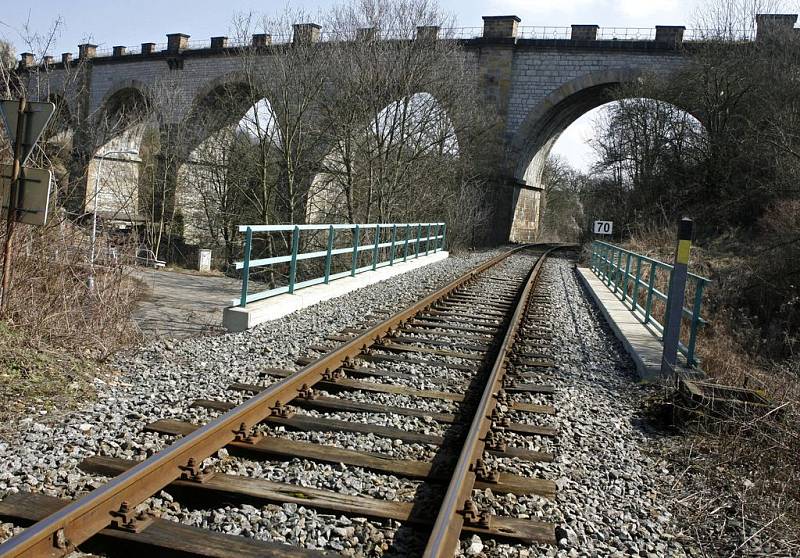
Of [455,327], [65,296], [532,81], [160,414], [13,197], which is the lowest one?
[160,414]

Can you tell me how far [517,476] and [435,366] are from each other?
2.71 metres

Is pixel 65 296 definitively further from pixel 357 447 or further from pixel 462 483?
pixel 462 483

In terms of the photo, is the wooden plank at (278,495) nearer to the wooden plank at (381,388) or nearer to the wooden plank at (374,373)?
the wooden plank at (381,388)

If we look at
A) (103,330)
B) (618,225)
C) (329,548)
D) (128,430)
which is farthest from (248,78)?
(329,548)

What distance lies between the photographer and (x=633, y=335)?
9258mm

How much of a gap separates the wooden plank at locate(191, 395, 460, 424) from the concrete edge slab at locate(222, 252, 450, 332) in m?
3.10

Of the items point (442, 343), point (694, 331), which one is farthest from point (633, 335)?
point (442, 343)

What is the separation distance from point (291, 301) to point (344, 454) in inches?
215

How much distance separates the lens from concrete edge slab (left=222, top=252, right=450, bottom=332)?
8266 mm

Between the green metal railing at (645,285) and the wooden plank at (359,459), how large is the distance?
13.2 feet

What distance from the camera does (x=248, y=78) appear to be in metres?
24.2

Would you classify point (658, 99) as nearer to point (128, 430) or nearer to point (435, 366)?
point (435, 366)

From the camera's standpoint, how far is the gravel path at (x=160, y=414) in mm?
3490

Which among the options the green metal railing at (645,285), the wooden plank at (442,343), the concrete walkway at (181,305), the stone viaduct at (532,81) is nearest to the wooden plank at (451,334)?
the wooden plank at (442,343)
